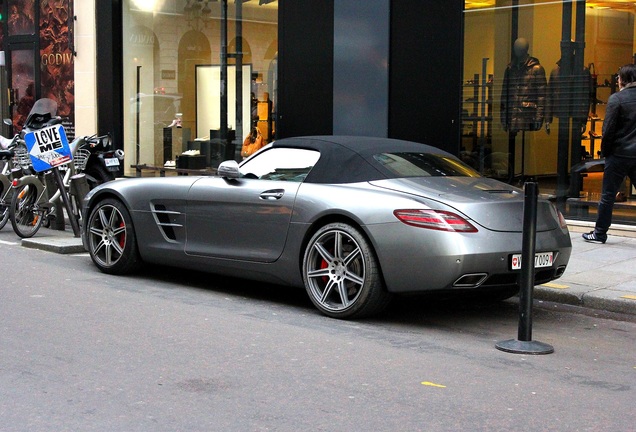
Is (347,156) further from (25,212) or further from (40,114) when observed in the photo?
(40,114)

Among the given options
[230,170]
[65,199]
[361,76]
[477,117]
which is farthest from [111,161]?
[230,170]

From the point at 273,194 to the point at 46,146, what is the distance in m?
4.53

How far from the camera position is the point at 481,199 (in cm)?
707

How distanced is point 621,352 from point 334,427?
8.98 ft

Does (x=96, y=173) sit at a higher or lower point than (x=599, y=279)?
higher

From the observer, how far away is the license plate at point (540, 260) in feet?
22.7

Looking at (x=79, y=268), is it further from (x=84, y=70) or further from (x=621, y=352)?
(x=84, y=70)

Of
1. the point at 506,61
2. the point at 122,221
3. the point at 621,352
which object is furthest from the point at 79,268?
the point at 506,61

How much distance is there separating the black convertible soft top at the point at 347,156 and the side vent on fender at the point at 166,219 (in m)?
1.20

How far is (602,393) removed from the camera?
5.45m

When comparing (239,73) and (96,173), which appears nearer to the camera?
(96,173)

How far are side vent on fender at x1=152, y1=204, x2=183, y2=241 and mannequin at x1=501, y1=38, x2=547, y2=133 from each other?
571cm

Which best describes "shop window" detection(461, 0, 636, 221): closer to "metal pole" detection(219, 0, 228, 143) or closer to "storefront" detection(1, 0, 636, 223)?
"storefront" detection(1, 0, 636, 223)

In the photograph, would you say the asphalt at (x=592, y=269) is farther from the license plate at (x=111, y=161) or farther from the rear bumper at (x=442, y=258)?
the rear bumper at (x=442, y=258)
